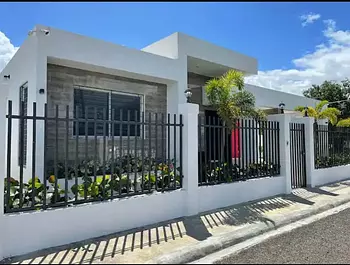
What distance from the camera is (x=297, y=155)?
10195mm

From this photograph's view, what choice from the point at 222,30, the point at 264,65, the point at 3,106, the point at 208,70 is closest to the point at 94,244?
the point at 3,106

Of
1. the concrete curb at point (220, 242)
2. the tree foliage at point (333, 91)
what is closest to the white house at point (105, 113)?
the concrete curb at point (220, 242)

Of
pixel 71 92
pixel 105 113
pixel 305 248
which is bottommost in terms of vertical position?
pixel 305 248

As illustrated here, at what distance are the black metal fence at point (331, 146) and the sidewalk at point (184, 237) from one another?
3549 millimetres

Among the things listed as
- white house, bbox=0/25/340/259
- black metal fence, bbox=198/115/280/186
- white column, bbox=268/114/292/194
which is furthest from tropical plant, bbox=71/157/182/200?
white column, bbox=268/114/292/194

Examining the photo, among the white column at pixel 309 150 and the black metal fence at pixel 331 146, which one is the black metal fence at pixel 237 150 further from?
the black metal fence at pixel 331 146

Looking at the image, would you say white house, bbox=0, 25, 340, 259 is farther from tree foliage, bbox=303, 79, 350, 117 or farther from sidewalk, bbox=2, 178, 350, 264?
tree foliage, bbox=303, 79, 350, 117

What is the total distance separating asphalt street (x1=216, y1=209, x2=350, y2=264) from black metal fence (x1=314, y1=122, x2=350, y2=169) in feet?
17.7

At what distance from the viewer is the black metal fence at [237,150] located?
24.1 feet

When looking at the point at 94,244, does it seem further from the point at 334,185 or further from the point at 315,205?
the point at 334,185

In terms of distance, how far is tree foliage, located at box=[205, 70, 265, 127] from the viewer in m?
9.33

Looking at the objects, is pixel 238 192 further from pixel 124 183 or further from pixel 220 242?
pixel 124 183

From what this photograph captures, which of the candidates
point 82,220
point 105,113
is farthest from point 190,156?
point 82,220

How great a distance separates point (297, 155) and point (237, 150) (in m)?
2.58
